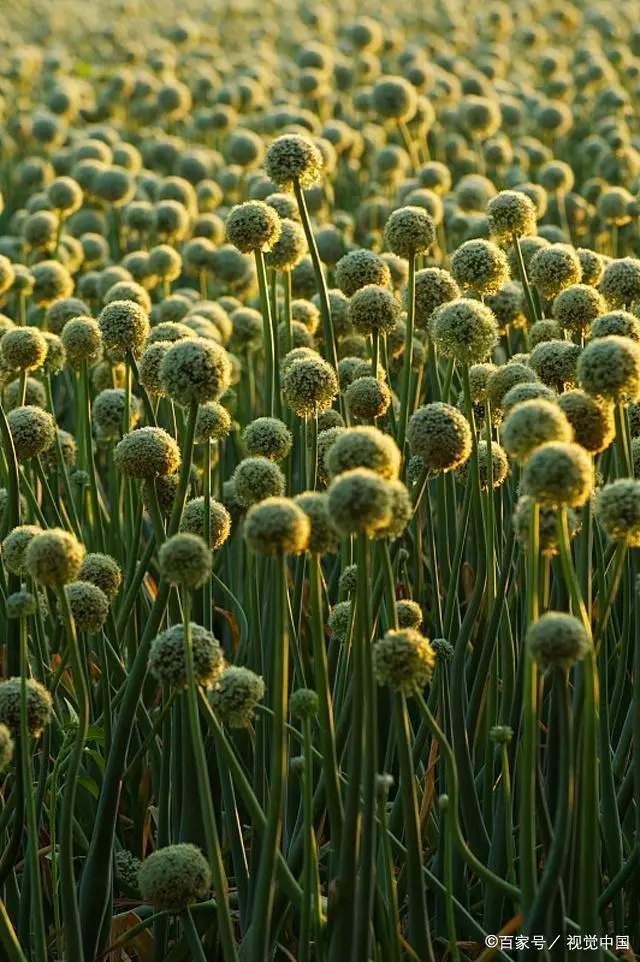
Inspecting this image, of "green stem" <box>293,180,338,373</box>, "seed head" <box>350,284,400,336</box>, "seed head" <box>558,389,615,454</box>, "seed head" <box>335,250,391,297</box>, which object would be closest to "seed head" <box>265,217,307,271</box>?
"seed head" <box>335,250,391,297</box>

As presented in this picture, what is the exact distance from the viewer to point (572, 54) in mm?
8484

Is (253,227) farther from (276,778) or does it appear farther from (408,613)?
(276,778)

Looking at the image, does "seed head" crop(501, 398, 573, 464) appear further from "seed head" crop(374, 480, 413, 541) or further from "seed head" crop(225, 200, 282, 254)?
"seed head" crop(225, 200, 282, 254)

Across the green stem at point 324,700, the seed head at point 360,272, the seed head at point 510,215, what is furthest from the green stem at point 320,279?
the green stem at point 324,700

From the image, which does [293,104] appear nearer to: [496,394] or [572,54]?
[572,54]

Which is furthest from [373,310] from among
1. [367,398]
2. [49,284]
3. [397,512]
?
[49,284]

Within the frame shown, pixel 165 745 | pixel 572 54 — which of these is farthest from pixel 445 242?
pixel 572 54

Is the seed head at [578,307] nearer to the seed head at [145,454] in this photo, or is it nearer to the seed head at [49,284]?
the seed head at [145,454]

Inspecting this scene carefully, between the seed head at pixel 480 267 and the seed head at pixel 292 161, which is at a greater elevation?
the seed head at pixel 292 161

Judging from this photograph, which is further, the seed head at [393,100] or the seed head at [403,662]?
the seed head at [393,100]

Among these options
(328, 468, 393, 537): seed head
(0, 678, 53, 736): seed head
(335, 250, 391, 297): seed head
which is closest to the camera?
(328, 468, 393, 537): seed head

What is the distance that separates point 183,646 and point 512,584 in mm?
924

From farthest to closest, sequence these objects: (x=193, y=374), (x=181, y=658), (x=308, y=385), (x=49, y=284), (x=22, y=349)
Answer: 1. (x=49, y=284)
2. (x=22, y=349)
3. (x=308, y=385)
4. (x=193, y=374)
5. (x=181, y=658)

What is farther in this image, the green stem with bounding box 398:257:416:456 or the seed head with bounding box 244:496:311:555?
the green stem with bounding box 398:257:416:456
